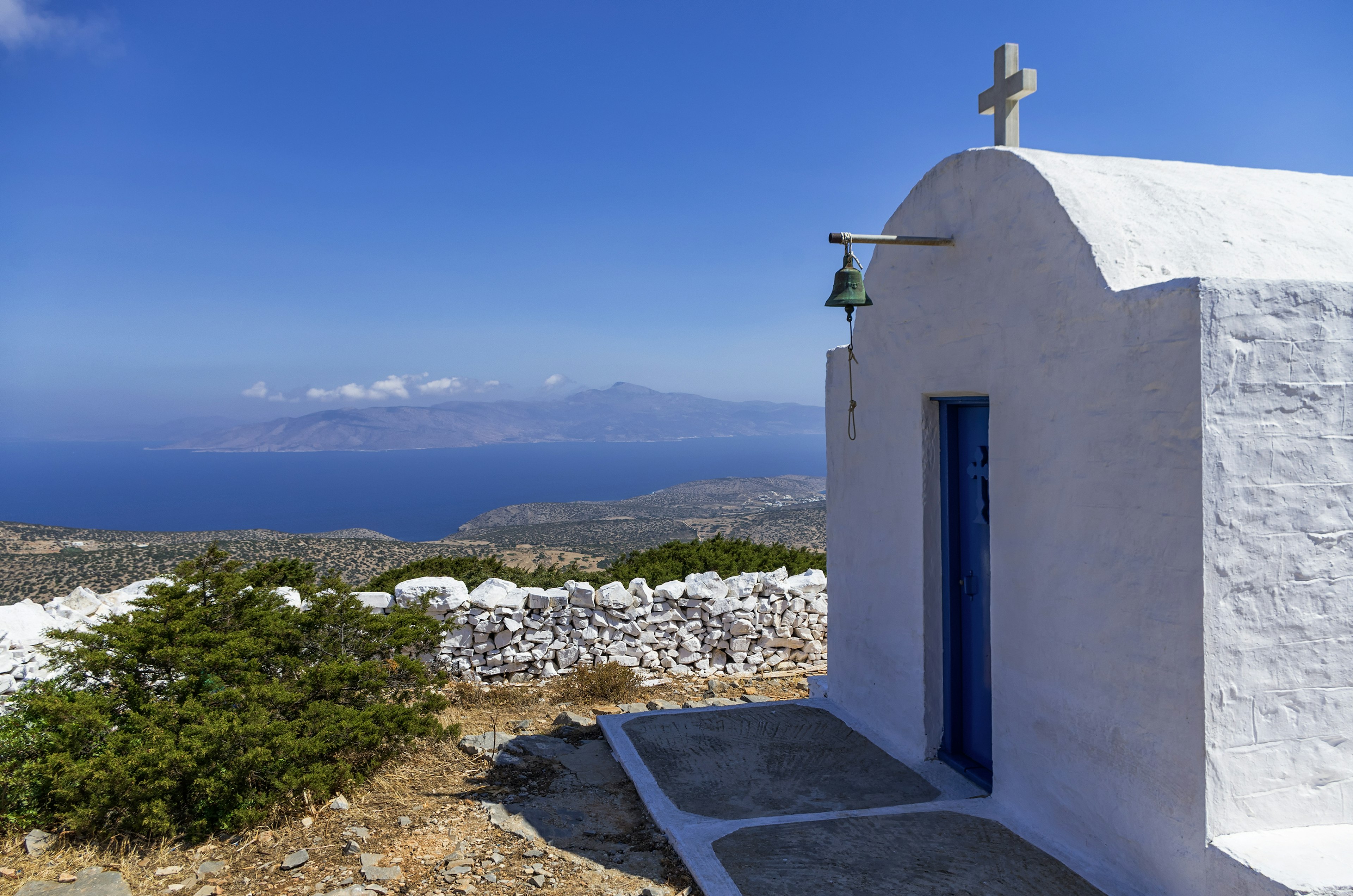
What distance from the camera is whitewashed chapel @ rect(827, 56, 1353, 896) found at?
9.92ft

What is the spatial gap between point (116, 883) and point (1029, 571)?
484cm

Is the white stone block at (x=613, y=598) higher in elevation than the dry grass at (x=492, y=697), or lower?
higher

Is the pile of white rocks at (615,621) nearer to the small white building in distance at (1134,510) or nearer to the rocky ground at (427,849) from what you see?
the rocky ground at (427,849)

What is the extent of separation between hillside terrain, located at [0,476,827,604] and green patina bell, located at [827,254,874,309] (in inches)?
197

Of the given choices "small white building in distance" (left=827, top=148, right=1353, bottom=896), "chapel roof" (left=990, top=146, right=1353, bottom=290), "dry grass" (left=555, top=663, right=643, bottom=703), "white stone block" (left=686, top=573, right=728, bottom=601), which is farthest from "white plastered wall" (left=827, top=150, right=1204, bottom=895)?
"white stone block" (left=686, top=573, right=728, bottom=601)

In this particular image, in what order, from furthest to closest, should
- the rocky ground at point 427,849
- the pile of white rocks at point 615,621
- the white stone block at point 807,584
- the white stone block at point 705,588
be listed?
the white stone block at point 807,584 < the white stone block at point 705,588 < the pile of white rocks at point 615,621 < the rocky ground at point 427,849

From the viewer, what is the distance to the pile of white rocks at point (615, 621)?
852cm

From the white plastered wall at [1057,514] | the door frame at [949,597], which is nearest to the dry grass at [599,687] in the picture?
the white plastered wall at [1057,514]

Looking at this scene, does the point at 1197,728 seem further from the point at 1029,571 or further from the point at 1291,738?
the point at 1029,571

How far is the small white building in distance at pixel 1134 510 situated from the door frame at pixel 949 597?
0.02 meters

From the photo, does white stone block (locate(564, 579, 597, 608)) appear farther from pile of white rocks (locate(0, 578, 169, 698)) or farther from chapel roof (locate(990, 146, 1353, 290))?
chapel roof (locate(990, 146, 1353, 290))

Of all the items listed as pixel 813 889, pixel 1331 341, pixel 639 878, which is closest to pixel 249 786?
pixel 639 878

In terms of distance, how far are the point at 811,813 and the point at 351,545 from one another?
28.9 m

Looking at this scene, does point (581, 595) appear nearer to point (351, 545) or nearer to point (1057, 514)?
point (1057, 514)
